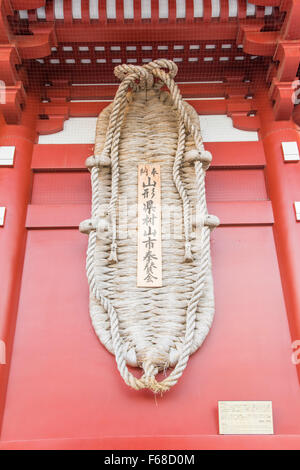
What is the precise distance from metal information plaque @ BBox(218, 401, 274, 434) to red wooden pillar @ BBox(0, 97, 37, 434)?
912mm

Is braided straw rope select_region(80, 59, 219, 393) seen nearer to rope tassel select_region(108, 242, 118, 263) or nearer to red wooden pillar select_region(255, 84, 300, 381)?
rope tassel select_region(108, 242, 118, 263)

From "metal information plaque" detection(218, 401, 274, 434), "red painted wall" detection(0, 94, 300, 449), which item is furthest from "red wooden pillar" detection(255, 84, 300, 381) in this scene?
"metal information plaque" detection(218, 401, 274, 434)

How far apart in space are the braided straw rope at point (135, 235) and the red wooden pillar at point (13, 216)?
377 mm

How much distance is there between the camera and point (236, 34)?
225cm

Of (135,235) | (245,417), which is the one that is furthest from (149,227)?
(245,417)

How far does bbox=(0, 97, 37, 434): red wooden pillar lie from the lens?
6.11 ft

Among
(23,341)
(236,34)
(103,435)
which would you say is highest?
(236,34)

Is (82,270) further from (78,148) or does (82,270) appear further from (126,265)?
(78,148)

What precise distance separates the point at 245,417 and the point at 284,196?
107 centimetres

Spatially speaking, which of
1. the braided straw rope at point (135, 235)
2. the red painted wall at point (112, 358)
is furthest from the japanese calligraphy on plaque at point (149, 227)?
the red painted wall at point (112, 358)

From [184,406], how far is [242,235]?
0.87 metres

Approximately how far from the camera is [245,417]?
166 centimetres

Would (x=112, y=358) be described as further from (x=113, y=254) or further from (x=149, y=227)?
(x=149, y=227)

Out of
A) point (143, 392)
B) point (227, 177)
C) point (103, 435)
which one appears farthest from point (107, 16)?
point (103, 435)
